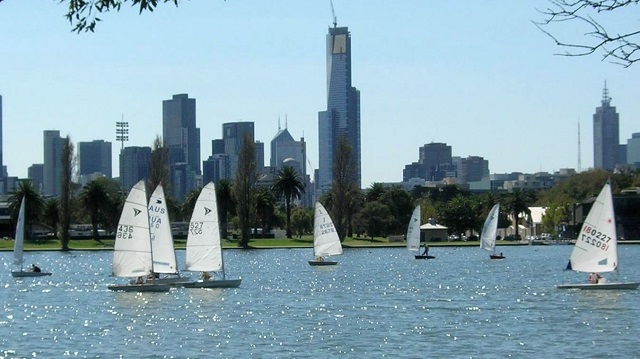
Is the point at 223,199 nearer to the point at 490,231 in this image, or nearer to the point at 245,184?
the point at 245,184

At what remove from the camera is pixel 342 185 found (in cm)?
12312

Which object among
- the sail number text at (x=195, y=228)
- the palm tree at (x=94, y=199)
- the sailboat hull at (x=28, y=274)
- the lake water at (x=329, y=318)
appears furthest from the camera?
the palm tree at (x=94, y=199)

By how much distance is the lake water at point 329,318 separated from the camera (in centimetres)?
3416

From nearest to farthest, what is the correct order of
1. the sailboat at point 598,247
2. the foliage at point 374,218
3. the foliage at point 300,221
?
1. the sailboat at point 598,247
2. the foliage at point 374,218
3. the foliage at point 300,221

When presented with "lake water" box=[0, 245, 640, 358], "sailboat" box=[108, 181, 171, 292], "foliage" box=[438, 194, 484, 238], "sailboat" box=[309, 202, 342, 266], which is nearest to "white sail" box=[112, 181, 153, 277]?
"sailboat" box=[108, 181, 171, 292]

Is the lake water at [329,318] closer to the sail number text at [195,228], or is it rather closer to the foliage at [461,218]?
the sail number text at [195,228]

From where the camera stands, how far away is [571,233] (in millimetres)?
157750

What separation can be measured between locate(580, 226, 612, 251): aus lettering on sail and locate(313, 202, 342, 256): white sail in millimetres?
30067

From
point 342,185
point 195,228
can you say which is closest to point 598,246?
point 195,228

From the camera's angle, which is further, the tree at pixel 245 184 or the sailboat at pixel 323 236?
the tree at pixel 245 184

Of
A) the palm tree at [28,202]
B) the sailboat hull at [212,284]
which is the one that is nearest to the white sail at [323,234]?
the sailboat hull at [212,284]

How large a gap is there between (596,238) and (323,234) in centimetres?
3081

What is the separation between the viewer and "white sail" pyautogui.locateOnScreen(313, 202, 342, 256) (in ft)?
269

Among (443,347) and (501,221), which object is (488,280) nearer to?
(443,347)
